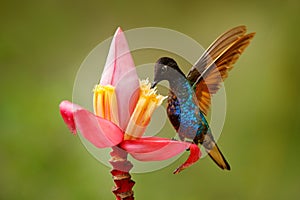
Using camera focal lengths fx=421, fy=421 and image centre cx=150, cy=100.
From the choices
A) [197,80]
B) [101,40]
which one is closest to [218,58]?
[197,80]

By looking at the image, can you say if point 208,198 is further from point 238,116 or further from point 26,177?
point 26,177

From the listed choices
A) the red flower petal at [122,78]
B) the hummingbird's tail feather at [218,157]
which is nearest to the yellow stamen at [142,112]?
the red flower petal at [122,78]

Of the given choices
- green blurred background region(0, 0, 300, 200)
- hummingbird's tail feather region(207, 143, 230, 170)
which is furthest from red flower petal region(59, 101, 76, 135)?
green blurred background region(0, 0, 300, 200)

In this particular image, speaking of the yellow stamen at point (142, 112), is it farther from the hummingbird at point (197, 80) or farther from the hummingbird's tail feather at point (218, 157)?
the hummingbird's tail feather at point (218, 157)

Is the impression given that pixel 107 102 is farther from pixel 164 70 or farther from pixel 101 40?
pixel 101 40

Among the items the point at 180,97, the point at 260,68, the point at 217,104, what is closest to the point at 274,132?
the point at 260,68

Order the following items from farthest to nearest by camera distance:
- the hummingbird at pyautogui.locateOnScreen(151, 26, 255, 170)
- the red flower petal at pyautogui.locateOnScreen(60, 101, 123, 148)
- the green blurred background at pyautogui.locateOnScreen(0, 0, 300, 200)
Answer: the green blurred background at pyautogui.locateOnScreen(0, 0, 300, 200) → the hummingbird at pyautogui.locateOnScreen(151, 26, 255, 170) → the red flower petal at pyautogui.locateOnScreen(60, 101, 123, 148)

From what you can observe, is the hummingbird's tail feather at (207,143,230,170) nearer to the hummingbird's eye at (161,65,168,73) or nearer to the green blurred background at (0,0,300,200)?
Answer: the hummingbird's eye at (161,65,168,73)
